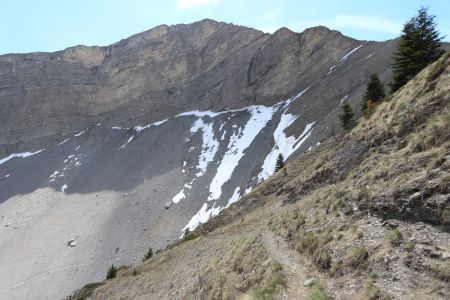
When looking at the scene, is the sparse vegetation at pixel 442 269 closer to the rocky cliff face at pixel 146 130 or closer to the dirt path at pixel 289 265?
the dirt path at pixel 289 265

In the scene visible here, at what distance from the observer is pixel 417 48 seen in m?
26.5

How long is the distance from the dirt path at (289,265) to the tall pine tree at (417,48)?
1652 cm

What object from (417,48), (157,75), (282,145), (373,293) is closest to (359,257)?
(373,293)

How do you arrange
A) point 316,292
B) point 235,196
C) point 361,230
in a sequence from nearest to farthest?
1. point 316,292
2. point 361,230
3. point 235,196

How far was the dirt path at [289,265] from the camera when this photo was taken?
11055 mm

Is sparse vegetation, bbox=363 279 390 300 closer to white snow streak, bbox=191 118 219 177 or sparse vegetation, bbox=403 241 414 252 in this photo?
sparse vegetation, bbox=403 241 414 252

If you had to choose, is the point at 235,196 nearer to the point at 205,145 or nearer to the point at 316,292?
the point at 205,145

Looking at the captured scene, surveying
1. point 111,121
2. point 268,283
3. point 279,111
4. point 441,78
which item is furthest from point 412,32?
point 111,121

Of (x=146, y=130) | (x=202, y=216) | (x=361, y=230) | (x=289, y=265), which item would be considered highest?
(x=146, y=130)

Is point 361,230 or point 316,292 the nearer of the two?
point 316,292

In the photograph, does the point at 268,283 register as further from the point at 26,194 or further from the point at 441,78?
the point at 26,194

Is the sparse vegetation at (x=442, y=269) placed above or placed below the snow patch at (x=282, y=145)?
above

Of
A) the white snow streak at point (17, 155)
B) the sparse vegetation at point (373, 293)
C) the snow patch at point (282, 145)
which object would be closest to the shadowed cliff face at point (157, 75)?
the white snow streak at point (17, 155)

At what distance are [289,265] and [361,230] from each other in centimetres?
269
